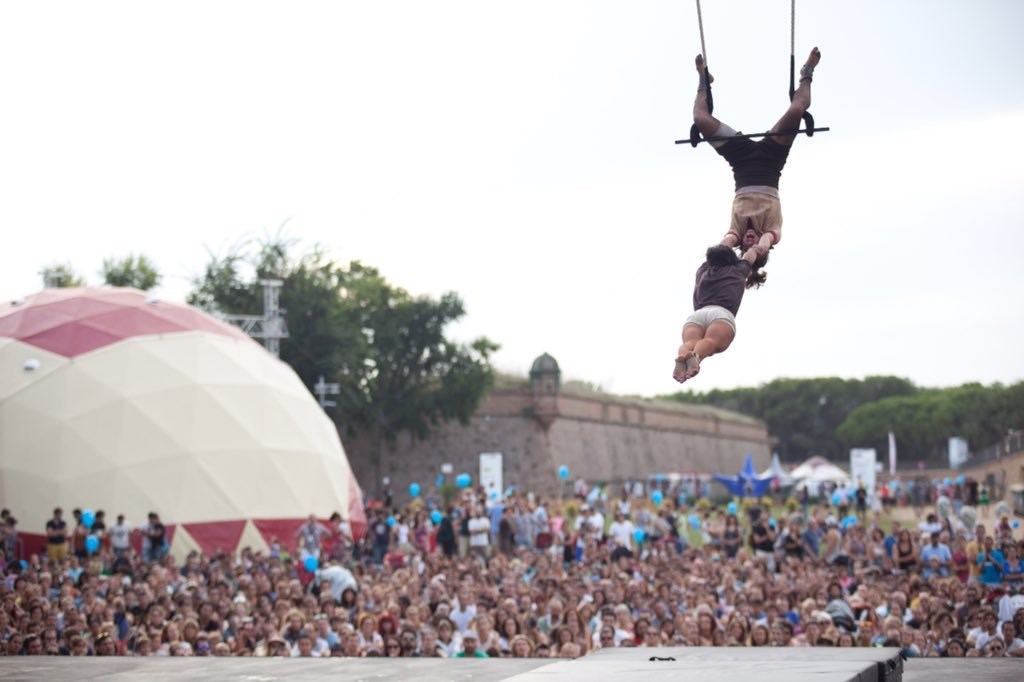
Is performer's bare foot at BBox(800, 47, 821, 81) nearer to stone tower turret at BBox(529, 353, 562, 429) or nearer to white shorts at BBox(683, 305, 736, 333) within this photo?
white shorts at BBox(683, 305, 736, 333)

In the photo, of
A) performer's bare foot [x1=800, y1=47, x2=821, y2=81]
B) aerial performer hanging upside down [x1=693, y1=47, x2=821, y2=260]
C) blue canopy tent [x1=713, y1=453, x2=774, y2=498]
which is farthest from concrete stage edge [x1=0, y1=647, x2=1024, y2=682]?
blue canopy tent [x1=713, y1=453, x2=774, y2=498]

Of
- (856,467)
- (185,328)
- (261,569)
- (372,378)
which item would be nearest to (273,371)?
(185,328)

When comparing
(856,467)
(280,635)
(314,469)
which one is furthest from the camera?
(856,467)

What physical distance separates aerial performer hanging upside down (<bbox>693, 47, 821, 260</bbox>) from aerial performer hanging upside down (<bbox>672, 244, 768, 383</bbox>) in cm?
15

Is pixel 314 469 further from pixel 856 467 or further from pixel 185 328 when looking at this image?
pixel 856 467

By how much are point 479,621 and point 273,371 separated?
51.6 feet

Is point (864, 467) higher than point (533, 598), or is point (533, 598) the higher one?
point (864, 467)

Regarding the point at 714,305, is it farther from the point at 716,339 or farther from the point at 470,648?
the point at 470,648

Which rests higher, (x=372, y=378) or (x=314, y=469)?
(x=372, y=378)

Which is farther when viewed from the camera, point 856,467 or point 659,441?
point 659,441

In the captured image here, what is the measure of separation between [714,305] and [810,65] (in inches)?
67.5

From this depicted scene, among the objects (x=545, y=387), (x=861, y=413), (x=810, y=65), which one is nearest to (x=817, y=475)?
(x=545, y=387)

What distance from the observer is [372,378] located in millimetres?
52844

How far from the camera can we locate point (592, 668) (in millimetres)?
7590
